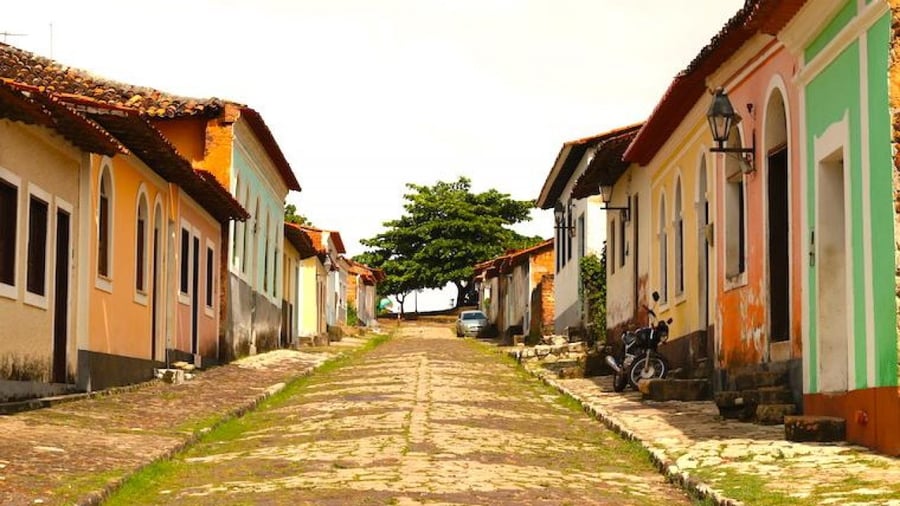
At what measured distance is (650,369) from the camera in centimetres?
1927

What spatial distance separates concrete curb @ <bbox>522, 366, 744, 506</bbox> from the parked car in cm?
3751

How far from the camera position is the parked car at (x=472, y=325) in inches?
2180

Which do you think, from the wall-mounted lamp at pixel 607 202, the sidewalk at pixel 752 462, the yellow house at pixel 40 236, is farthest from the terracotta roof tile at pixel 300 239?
the sidewalk at pixel 752 462

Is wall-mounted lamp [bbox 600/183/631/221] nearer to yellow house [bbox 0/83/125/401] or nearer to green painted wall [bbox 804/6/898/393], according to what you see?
yellow house [bbox 0/83/125/401]

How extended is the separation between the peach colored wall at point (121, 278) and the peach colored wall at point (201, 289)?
7.08 feet

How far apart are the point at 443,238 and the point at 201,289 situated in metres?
53.1

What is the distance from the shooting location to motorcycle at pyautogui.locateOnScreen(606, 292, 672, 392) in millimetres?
19125

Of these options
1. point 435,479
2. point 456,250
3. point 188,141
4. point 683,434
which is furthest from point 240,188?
point 456,250

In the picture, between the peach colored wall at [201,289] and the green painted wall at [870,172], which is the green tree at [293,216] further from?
the green painted wall at [870,172]

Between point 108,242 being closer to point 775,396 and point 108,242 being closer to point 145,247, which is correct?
point 145,247

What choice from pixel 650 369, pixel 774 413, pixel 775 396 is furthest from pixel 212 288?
pixel 774 413

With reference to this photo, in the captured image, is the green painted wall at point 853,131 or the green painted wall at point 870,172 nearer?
the green painted wall at point 870,172

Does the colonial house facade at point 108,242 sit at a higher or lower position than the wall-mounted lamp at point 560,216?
lower

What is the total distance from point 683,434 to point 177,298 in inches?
481
